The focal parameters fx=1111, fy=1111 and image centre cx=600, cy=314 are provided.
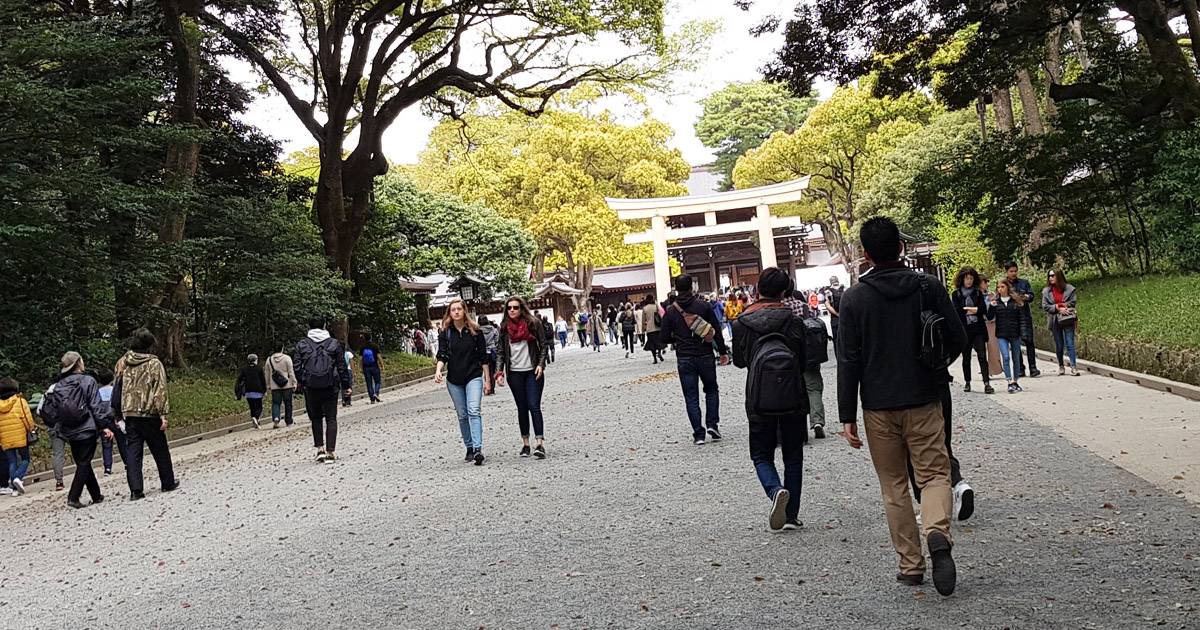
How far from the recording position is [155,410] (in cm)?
1029

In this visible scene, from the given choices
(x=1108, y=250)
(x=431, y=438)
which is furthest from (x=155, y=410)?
(x=1108, y=250)

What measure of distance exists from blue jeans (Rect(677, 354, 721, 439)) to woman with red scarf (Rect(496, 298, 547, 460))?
4.30 feet

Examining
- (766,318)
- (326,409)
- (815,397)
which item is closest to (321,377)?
(326,409)

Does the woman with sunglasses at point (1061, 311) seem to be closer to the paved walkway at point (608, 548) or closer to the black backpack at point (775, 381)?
the paved walkway at point (608, 548)

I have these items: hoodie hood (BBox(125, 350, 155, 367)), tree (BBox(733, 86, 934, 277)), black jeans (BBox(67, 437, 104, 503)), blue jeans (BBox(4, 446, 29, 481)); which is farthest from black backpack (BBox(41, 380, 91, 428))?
tree (BBox(733, 86, 934, 277))

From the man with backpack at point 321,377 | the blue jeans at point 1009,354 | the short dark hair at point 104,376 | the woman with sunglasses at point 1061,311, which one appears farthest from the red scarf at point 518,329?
the woman with sunglasses at point 1061,311

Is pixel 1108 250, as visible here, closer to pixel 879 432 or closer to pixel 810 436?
pixel 810 436

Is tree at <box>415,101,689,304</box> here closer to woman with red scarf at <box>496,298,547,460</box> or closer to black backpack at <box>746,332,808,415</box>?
woman with red scarf at <box>496,298,547,460</box>

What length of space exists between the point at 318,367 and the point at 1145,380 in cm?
888

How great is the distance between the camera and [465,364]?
10180 millimetres

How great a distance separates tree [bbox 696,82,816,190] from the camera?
207ft

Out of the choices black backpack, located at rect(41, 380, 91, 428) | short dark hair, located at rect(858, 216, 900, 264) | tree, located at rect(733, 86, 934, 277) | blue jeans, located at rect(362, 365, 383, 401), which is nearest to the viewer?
short dark hair, located at rect(858, 216, 900, 264)

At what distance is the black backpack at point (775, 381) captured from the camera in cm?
596

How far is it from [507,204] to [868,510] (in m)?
44.5
